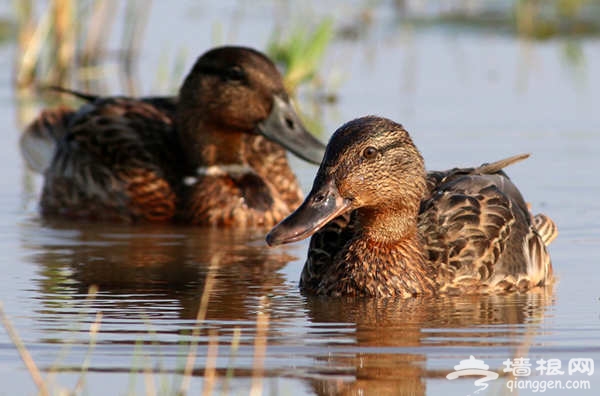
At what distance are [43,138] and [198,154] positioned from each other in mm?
1750

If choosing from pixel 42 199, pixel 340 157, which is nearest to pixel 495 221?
pixel 340 157

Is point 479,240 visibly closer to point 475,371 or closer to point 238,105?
point 475,371

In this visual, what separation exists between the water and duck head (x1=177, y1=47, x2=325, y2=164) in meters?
0.79

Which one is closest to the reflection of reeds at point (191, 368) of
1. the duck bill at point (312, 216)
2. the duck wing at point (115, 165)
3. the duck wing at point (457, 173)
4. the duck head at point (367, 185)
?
the duck bill at point (312, 216)

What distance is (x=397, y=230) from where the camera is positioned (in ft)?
26.7

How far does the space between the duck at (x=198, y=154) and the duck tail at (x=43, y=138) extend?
61 centimetres

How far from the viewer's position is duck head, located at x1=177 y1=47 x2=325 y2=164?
11031 millimetres

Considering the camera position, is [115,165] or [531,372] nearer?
[531,372]

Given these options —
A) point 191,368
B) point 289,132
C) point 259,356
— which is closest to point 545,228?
point 289,132

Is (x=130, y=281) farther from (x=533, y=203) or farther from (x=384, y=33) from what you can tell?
(x=384, y=33)

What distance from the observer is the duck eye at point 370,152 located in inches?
312

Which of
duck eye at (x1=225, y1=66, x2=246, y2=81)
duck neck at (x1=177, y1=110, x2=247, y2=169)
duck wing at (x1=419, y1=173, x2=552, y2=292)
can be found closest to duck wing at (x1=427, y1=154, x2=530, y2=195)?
duck wing at (x1=419, y1=173, x2=552, y2=292)

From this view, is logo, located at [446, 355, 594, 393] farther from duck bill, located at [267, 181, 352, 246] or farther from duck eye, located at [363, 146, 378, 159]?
duck eye, located at [363, 146, 378, 159]

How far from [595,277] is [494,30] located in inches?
401
